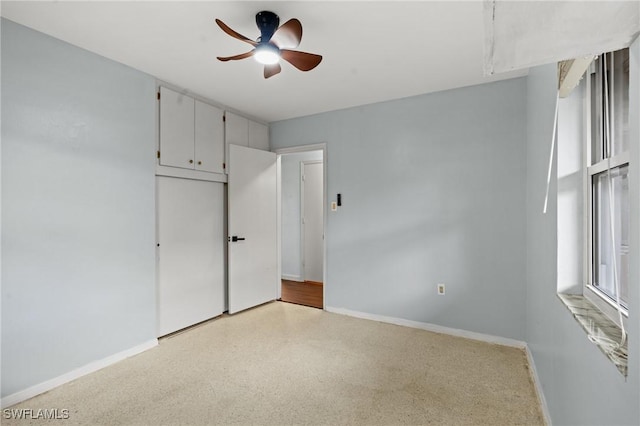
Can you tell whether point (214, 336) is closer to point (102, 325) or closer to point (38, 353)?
point (102, 325)

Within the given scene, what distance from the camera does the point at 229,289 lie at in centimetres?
373

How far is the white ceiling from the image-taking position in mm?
1955

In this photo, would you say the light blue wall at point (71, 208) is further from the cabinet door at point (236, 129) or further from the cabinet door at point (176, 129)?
the cabinet door at point (236, 129)

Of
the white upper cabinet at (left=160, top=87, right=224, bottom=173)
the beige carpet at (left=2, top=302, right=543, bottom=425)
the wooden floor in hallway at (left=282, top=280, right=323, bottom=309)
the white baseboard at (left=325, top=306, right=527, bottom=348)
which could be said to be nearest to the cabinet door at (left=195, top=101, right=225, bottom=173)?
the white upper cabinet at (left=160, top=87, right=224, bottom=173)

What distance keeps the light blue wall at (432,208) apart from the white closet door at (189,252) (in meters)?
1.32

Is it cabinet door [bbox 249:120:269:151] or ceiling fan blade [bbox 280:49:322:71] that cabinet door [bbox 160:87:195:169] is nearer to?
cabinet door [bbox 249:120:269:151]

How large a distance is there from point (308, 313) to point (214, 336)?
1169mm

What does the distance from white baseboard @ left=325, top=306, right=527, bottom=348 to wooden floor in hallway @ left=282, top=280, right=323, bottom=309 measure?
48cm

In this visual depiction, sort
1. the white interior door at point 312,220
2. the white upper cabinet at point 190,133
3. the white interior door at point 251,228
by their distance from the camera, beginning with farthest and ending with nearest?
the white interior door at point 312,220 < the white interior door at point 251,228 < the white upper cabinet at point 190,133

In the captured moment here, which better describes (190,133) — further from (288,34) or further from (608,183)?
(608,183)

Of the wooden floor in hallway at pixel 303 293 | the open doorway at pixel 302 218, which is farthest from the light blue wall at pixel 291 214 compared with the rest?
the wooden floor in hallway at pixel 303 293

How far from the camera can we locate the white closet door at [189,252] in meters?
3.09

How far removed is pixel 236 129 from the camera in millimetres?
3932

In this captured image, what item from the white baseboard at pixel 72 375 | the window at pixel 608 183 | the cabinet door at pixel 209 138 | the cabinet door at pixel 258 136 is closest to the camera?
the window at pixel 608 183
